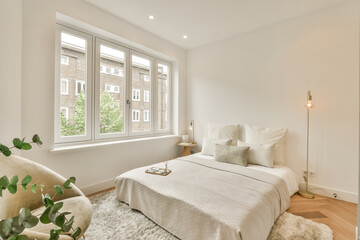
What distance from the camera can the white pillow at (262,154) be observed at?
259 cm

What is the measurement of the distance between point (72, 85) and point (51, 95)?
0.41 meters

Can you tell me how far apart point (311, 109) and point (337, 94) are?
1.17ft

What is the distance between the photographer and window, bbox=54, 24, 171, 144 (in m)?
2.53

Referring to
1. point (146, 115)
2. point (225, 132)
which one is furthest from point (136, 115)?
point (225, 132)

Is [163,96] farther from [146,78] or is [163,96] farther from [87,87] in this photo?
[87,87]

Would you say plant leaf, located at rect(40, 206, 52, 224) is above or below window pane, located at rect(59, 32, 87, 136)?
below

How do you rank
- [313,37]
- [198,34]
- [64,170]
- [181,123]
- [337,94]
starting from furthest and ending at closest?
[181,123], [198,34], [313,37], [337,94], [64,170]

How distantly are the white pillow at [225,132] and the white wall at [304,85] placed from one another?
0.21 metres

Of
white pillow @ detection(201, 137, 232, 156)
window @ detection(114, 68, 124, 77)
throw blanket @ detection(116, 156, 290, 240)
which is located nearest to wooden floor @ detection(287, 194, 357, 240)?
throw blanket @ detection(116, 156, 290, 240)

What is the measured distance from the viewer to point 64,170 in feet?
7.70

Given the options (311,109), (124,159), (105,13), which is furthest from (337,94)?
(105,13)

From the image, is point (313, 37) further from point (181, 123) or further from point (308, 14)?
point (181, 123)

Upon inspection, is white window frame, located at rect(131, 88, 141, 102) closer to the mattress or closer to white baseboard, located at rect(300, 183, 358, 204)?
the mattress

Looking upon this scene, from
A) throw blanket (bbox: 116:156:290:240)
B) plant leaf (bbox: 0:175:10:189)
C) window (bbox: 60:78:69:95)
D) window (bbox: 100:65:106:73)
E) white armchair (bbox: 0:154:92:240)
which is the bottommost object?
throw blanket (bbox: 116:156:290:240)
